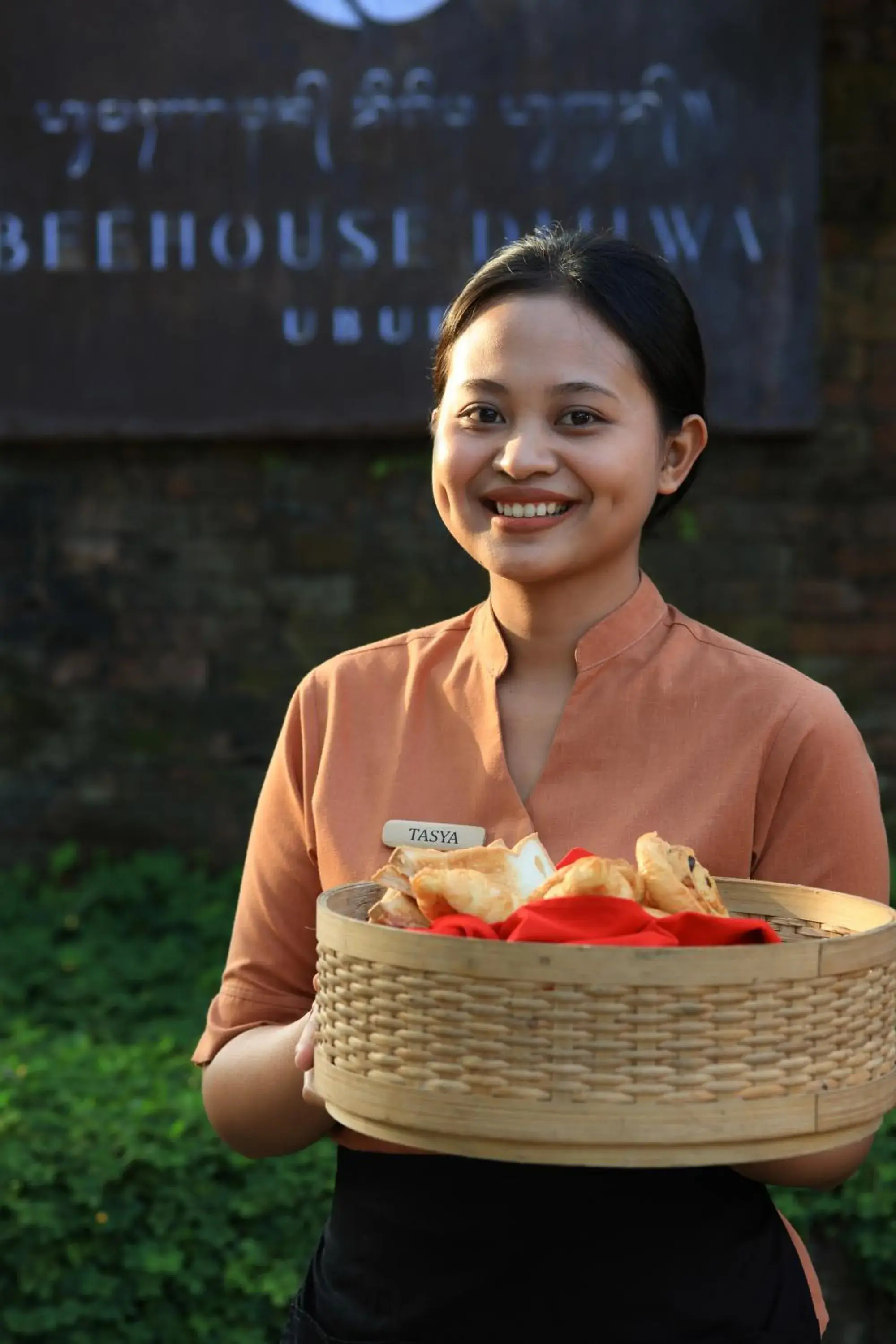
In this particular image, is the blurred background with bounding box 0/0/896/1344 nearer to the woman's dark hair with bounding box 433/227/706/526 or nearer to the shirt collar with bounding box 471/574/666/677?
the shirt collar with bounding box 471/574/666/677

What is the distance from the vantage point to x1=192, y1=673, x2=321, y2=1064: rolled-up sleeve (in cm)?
162

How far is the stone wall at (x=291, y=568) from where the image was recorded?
4332 mm

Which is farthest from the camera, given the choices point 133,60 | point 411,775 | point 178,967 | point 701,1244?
point 133,60

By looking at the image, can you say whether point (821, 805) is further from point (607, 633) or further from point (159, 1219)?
point (159, 1219)

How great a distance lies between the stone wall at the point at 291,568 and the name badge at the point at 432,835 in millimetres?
2913

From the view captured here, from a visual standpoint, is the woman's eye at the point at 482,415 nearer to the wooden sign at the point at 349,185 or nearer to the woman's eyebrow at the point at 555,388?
the woman's eyebrow at the point at 555,388

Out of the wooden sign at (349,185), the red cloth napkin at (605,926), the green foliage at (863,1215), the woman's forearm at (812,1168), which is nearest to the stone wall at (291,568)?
the wooden sign at (349,185)

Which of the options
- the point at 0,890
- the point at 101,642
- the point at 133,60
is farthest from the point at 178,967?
the point at 133,60

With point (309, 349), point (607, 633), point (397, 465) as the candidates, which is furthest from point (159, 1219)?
point (309, 349)

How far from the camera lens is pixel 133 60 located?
171 inches

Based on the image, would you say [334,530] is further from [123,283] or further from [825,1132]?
[825,1132]

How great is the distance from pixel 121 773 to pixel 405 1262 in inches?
128

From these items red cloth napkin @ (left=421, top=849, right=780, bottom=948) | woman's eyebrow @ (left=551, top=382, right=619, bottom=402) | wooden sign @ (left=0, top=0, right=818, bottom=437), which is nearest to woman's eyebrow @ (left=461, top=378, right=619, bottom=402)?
woman's eyebrow @ (left=551, top=382, right=619, bottom=402)

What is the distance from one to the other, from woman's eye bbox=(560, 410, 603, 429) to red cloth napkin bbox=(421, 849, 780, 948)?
48cm
